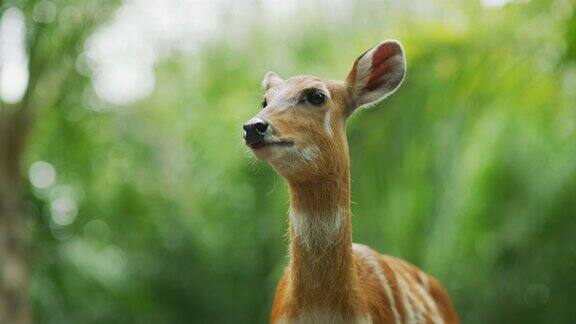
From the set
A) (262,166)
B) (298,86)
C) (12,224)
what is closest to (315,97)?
(298,86)

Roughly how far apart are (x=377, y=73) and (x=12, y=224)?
4185 millimetres

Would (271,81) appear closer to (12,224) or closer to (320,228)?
(320,228)

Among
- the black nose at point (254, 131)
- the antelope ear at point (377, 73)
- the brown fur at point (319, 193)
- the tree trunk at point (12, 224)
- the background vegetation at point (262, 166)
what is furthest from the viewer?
the tree trunk at point (12, 224)

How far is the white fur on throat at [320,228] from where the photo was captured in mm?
2049

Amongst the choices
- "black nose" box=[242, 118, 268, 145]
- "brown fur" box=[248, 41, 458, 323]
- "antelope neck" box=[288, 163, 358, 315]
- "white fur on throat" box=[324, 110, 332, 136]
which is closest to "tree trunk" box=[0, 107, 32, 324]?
"brown fur" box=[248, 41, 458, 323]

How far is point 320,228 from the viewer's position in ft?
6.73

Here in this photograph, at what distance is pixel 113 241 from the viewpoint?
776 cm

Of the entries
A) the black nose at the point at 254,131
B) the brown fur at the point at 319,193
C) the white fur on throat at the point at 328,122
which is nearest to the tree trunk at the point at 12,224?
the brown fur at the point at 319,193

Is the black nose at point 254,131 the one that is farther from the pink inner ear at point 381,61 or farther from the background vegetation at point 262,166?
the background vegetation at point 262,166

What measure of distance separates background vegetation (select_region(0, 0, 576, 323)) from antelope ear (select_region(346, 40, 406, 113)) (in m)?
1.35

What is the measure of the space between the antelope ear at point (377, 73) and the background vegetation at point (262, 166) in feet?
4.42

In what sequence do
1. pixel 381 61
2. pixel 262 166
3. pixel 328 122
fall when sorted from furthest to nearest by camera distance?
pixel 262 166
pixel 381 61
pixel 328 122

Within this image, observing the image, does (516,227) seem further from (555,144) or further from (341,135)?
(341,135)

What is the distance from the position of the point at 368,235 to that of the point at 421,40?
1221 millimetres
